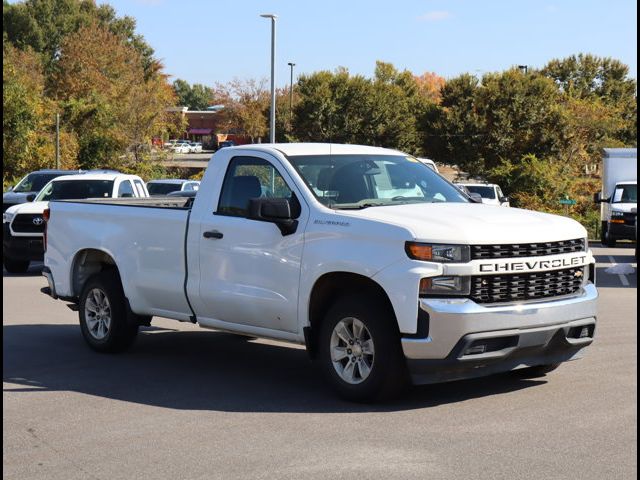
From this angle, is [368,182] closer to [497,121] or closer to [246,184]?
[246,184]

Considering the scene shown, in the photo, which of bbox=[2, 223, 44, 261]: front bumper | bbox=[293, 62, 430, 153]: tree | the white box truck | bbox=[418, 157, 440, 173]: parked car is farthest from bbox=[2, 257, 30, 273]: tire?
bbox=[293, 62, 430, 153]: tree

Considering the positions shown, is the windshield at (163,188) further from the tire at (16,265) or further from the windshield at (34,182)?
the tire at (16,265)

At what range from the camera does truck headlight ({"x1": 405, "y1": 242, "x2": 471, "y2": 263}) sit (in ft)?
25.4

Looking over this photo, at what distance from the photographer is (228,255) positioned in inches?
360

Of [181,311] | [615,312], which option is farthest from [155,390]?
[615,312]

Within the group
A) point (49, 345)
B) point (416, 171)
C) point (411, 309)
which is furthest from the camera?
point (49, 345)

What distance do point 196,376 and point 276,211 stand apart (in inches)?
72.0

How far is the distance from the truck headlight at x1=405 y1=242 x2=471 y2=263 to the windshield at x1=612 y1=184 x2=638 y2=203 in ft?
80.4

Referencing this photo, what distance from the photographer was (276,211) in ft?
28.0

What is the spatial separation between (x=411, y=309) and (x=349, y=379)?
830mm

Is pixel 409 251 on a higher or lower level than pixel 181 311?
higher

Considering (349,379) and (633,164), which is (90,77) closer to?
(633,164)

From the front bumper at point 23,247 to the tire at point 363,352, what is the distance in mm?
12324

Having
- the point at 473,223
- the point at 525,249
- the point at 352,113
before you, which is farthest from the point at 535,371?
the point at 352,113
